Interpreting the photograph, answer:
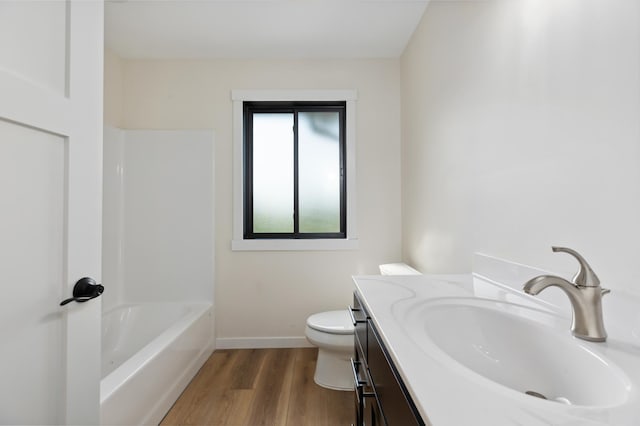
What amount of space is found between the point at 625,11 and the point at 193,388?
97.2 inches

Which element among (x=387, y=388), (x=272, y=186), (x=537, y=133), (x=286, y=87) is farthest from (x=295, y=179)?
(x=387, y=388)

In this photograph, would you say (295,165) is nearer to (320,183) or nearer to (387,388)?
(320,183)

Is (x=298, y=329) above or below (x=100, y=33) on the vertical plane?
below

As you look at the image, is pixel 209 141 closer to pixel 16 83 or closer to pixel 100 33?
pixel 100 33

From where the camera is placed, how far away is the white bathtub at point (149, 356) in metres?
1.33

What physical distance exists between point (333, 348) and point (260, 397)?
1.70ft

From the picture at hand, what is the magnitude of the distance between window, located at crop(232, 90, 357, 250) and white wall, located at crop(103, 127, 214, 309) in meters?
0.35

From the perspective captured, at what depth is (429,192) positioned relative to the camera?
6.03 feet

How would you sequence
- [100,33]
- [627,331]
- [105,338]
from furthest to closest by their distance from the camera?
1. [105,338]
2. [100,33]
3. [627,331]

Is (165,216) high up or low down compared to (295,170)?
down

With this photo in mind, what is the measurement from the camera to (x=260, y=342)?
2.43 m

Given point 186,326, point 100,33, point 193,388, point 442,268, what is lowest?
point 193,388

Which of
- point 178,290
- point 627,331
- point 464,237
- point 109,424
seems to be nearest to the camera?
point 627,331

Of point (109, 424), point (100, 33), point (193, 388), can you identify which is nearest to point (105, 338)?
point (193, 388)
